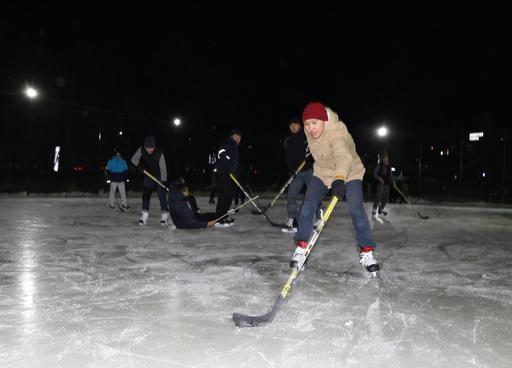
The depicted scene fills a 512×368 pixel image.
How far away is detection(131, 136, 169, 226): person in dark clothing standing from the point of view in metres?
7.57

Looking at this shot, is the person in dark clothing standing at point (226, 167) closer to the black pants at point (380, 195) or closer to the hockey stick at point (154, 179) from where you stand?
the hockey stick at point (154, 179)

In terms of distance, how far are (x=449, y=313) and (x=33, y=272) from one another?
10.1ft

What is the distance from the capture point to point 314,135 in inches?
155

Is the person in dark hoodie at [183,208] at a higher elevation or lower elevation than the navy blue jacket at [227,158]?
lower

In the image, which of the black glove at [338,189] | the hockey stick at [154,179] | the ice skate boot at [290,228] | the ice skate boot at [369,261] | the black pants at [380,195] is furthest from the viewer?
the black pants at [380,195]

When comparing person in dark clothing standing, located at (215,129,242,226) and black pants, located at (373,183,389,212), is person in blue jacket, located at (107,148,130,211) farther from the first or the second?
black pants, located at (373,183,389,212)

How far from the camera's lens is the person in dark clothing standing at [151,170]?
7566 mm

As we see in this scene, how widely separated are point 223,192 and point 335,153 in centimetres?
371

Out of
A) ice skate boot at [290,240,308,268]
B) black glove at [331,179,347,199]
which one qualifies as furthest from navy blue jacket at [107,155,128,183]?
black glove at [331,179,347,199]

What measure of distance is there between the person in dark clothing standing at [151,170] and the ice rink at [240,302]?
3.53 ft

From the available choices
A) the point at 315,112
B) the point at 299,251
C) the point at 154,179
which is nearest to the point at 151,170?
the point at 154,179

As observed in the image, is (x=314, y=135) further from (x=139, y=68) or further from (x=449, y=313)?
(x=139, y=68)

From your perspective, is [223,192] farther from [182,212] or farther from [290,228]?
[290,228]

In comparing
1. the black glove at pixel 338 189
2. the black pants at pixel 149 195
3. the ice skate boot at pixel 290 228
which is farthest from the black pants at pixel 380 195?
the black glove at pixel 338 189
